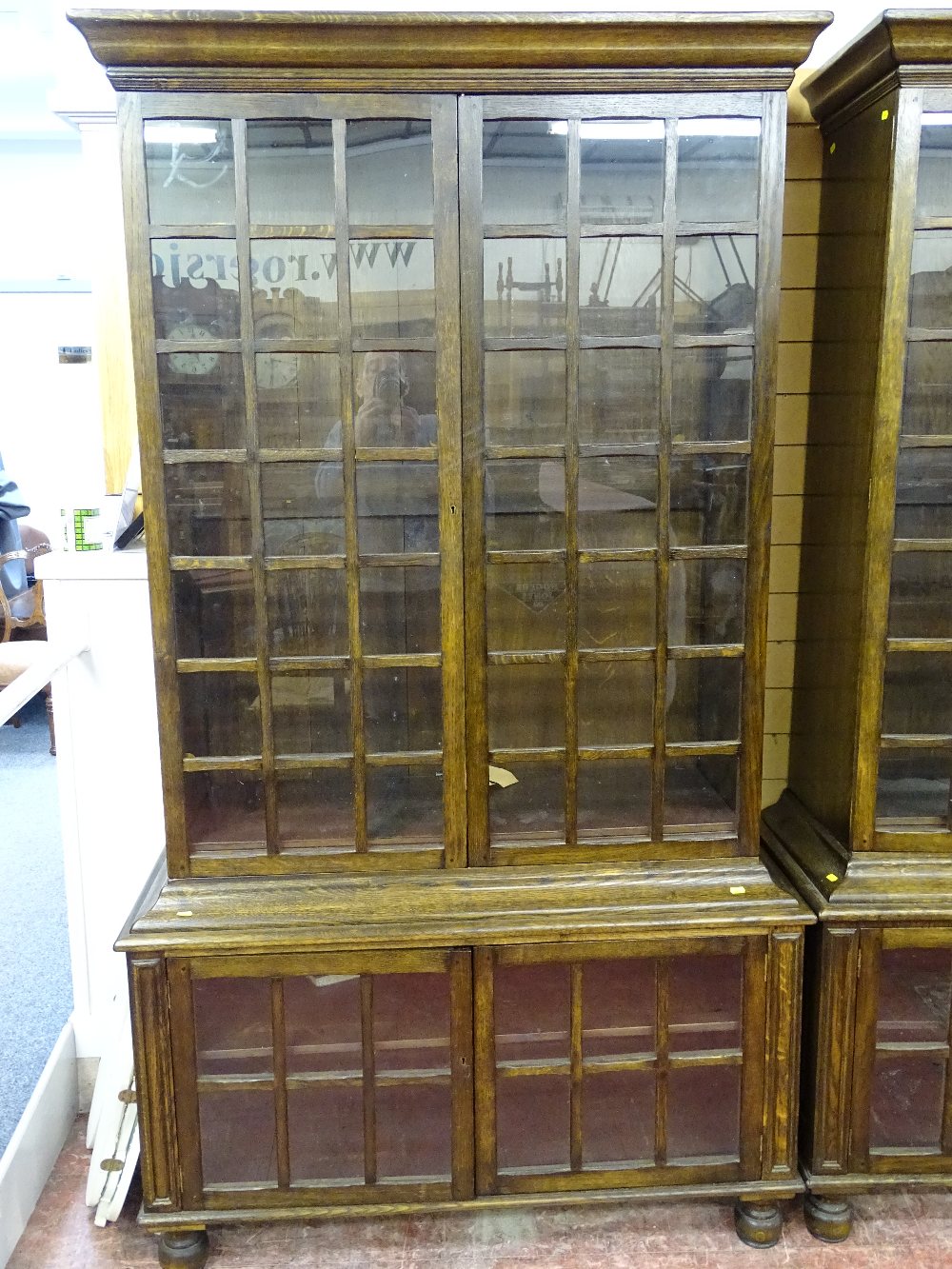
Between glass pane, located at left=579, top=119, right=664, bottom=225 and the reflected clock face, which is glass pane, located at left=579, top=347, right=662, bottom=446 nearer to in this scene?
glass pane, located at left=579, top=119, right=664, bottom=225

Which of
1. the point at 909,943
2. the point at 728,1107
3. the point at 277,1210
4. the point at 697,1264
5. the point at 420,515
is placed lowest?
the point at 697,1264

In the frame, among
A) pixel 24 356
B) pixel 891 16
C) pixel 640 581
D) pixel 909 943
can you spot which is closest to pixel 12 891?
pixel 640 581

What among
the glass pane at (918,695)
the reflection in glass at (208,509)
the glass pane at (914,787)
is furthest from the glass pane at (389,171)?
the glass pane at (914,787)

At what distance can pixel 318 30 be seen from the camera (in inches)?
59.4

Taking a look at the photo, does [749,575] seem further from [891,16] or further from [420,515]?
[891,16]

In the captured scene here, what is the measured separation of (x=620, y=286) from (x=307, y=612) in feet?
2.48

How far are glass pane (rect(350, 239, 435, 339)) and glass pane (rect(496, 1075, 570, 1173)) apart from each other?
52.7 inches

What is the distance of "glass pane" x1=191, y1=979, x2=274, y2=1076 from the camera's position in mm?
1785

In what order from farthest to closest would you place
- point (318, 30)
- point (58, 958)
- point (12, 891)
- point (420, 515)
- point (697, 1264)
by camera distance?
point (12, 891) < point (58, 958) < point (697, 1264) < point (420, 515) < point (318, 30)

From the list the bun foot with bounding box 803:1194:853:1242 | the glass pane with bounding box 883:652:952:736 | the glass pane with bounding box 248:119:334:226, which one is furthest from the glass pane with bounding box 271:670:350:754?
the bun foot with bounding box 803:1194:853:1242

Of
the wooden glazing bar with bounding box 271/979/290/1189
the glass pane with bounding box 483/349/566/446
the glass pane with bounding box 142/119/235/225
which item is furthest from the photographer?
the wooden glazing bar with bounding box 271/979/290/1189

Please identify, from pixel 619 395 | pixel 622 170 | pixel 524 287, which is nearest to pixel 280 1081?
pixel 619 395

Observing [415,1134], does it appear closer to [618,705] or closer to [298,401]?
[618,705]

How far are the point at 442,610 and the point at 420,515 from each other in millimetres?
166
